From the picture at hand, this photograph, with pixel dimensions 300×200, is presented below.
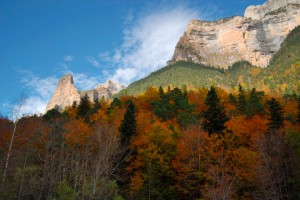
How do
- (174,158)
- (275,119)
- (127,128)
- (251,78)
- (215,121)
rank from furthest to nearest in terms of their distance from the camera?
(251,78) < (275,119) < (127,128) < (215,121) < (174,158)

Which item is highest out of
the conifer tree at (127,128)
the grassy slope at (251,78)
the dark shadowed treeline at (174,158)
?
the grassy slope at (251,78)

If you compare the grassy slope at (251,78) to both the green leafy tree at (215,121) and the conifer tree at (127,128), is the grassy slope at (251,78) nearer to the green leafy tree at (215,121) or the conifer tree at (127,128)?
the conifer tree at (127,128)

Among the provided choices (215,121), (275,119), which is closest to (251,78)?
(275,119)

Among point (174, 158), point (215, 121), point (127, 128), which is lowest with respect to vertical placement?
point (174, 158)

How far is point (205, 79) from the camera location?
390ft

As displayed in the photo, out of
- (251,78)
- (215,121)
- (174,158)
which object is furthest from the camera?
(251,78)

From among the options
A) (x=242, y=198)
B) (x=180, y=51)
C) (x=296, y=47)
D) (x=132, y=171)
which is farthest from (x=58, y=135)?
(x=180, y=51)

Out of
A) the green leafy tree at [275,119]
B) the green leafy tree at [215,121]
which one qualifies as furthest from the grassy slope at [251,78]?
the green leafy tree at [215,121]

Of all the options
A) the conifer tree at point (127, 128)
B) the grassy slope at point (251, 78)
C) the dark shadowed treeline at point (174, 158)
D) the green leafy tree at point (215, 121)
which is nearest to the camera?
the dark shadowed treeline at point (174, 158)

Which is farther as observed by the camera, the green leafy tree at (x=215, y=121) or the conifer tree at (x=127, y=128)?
the conifer tree at (x=127, y=128)

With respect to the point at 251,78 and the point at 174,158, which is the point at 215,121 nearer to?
the point at 174,158

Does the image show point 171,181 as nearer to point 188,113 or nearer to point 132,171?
point 132,171

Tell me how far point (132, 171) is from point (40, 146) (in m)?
10.8

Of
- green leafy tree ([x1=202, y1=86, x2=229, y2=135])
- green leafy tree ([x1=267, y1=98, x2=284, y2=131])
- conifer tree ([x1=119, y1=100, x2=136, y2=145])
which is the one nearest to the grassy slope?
green leafy tree ([x1=267, y1=98, x2=284, y2=131])
